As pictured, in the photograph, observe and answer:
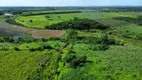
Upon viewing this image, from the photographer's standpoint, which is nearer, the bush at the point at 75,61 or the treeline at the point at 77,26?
the bush at the point at 75,61

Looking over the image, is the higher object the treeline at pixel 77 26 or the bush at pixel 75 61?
the bush at pixel 75 61

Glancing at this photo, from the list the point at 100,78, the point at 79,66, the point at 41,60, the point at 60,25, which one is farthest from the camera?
the point at 60,25

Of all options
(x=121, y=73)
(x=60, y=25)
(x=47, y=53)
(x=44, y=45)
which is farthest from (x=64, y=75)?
(x=60, y=25)

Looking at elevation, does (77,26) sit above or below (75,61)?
below

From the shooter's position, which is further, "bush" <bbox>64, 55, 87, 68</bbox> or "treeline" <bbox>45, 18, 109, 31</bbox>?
"treeline" <bbox>45, 18, 109, 31</bbox>

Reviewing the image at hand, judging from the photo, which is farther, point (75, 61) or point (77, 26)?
point (77, 26)

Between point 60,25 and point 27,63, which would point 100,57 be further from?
point 60,25

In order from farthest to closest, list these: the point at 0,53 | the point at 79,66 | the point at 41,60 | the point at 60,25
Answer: the point at 60,25 < the point at 0,53 < the point at 41,60 < the point at 79,66

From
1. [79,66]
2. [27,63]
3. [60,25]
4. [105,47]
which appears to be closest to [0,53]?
[27,63]

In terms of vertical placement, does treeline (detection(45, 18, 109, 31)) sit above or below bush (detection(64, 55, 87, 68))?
below

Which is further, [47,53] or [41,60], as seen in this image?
[47,53]
